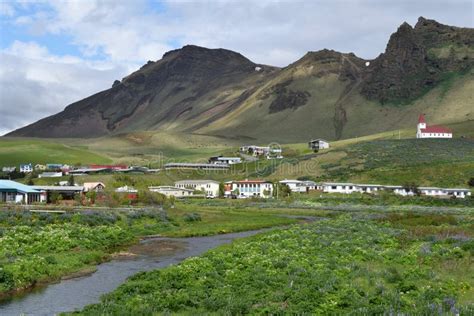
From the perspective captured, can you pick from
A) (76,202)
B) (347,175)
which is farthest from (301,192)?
(76,202)

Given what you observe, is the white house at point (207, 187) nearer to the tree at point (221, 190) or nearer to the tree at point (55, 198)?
the tree at point (221, 190)

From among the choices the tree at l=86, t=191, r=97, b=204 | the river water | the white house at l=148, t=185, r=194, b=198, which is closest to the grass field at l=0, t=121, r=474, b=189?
the white house at l=148, t=185, r=194, b=198

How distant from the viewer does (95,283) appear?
29.7m

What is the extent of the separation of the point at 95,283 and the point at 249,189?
112127 mm

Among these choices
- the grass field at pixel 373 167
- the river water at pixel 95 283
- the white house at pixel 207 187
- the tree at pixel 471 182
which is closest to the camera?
the river water at pixel 95 283

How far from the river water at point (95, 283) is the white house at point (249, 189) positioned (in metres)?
91.7

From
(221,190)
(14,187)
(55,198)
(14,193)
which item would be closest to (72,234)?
(14,187)

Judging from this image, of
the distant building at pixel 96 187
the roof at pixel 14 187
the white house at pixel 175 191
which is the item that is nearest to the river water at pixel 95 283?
the roof at pixel 14 187

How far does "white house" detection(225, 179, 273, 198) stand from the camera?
458ft

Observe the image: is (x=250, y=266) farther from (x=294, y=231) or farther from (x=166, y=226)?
(x=166, y=226)

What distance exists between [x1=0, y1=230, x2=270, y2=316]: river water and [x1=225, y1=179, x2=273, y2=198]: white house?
91711mm

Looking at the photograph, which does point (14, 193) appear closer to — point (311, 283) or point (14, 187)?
point (14, 187)

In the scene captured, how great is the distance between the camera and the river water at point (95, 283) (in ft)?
79.9

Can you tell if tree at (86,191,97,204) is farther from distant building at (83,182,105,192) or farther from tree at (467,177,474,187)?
tree at (467,177,474,187)
